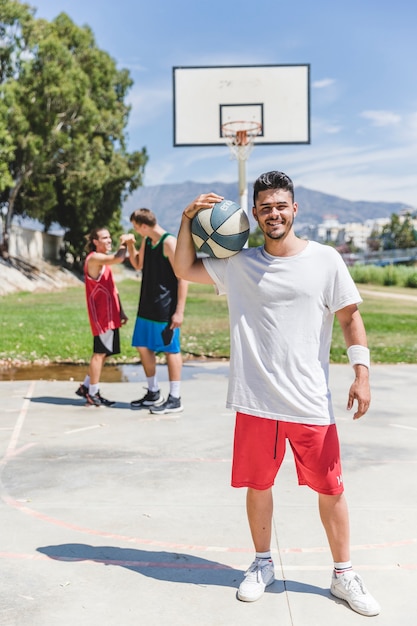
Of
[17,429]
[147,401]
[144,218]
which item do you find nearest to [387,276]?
[147,401]

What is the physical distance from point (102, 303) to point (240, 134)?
10.5 meters

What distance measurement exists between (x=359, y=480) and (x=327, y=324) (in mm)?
2389

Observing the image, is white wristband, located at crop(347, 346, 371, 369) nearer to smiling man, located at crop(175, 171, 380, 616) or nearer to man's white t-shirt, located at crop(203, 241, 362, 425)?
smiling man, located at crop(175, 171, 380, 616)

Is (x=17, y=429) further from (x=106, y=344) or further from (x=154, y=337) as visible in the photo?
(x=154, y=337)

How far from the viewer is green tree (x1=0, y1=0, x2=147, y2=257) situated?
4031 centimetres

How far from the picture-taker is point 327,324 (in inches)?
149

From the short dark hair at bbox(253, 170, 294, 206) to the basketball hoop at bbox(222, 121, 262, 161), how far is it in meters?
13.7

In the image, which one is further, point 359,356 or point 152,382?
point 152,382

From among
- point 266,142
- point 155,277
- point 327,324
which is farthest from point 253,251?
point 266,142

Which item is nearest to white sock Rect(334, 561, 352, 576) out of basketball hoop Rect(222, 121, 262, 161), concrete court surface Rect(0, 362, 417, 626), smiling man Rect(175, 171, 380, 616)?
smiling man Rect(175, 171, 380, 616)

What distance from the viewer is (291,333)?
3676mm

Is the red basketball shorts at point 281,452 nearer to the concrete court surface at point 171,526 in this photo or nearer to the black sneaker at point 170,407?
the concrete court surface at point 171,526

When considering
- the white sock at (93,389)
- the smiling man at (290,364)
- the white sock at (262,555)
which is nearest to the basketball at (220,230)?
the smiling man at (290,364)

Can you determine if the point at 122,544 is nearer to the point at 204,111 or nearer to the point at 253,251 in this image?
the point at 253,251
